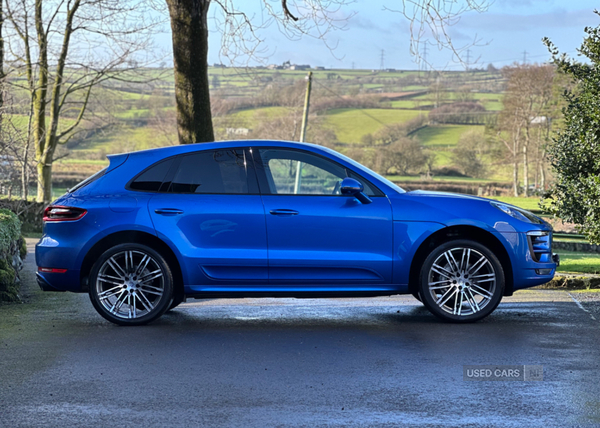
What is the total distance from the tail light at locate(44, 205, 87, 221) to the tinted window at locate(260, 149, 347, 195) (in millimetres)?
1806

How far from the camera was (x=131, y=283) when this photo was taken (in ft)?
24.8

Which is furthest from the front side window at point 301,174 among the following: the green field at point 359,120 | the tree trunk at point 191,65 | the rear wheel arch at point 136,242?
the green field at point 359,120

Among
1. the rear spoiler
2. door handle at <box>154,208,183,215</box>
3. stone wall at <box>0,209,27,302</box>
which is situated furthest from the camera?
stone wall at <box>0,209,27,302</box>

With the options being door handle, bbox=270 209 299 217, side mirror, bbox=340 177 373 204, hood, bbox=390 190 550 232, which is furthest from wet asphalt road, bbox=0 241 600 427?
side mirror, bbox=340 177 373 204

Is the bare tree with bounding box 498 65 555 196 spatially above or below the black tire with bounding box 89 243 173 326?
above

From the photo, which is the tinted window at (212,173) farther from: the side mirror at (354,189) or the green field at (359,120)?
the green field at (359,120)

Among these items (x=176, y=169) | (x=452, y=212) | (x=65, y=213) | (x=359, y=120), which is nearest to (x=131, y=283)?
(x=65, y=213)

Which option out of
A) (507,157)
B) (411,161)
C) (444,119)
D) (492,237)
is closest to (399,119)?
(444,119)

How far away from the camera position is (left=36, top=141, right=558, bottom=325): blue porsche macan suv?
24.3 feet

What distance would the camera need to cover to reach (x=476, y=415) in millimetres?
4656

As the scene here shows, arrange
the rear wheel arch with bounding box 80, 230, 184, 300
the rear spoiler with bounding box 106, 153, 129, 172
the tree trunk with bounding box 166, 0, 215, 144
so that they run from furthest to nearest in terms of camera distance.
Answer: the tree trunk with bounding box 166, 0, 215, 144, the rear spoiler with bounding box 106, 153, 129, 172, the rear wheel arch with bounding box 80, 230, 184, 300

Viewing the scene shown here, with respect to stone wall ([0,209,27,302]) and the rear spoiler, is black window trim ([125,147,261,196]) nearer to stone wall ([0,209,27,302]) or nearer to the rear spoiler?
the rear spoiler

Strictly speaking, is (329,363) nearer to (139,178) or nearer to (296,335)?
(296,335)

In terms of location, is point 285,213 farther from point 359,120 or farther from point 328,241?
point 359,120
